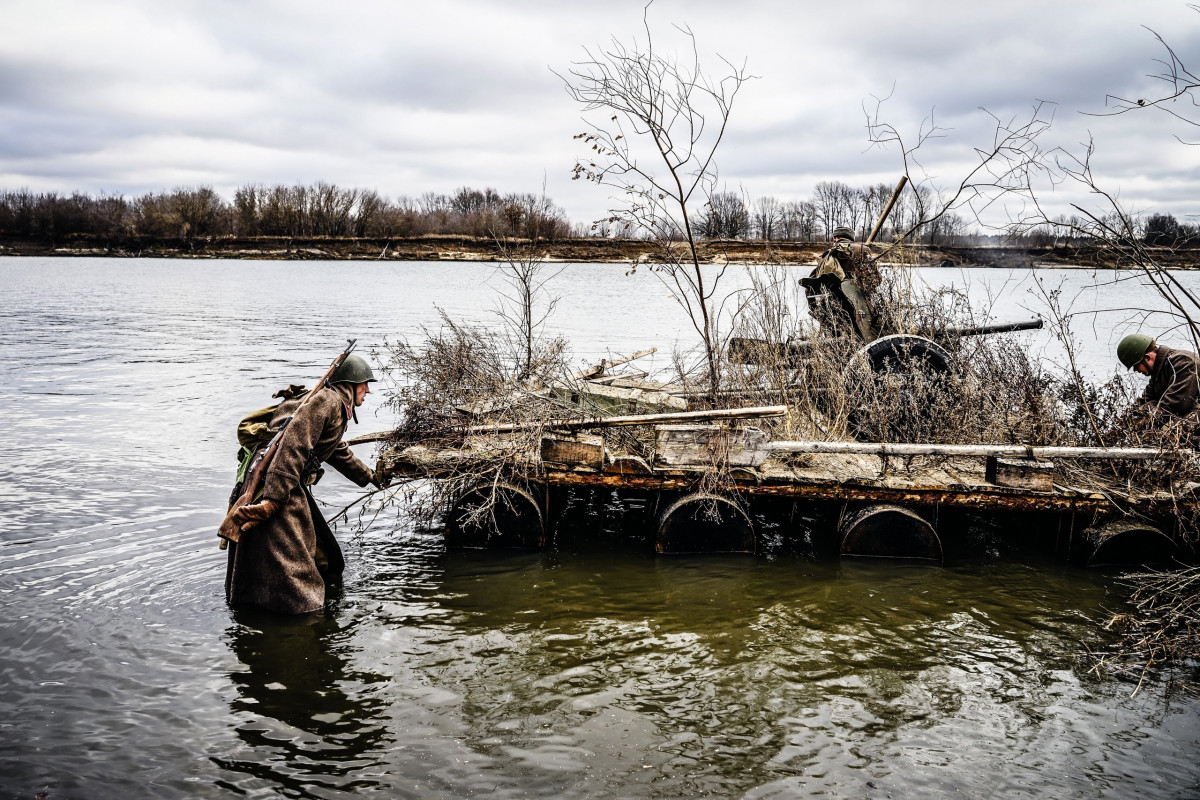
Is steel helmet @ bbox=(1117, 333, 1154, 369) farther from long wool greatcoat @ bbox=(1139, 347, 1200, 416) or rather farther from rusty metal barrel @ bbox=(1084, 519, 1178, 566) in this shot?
rusty metal barrel @ bbox=(1084, 519, 1178, 566)

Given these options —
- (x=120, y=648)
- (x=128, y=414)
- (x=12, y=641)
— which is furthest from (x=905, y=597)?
(x=128, y=414)

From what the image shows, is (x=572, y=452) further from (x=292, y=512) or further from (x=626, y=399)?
(x=292, y=512)

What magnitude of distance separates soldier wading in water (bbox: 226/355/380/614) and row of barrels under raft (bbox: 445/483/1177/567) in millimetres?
1849

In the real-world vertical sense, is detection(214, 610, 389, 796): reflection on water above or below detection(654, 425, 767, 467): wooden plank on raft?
below

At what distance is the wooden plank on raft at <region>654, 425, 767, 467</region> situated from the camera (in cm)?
839

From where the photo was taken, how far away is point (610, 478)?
8.30 meters

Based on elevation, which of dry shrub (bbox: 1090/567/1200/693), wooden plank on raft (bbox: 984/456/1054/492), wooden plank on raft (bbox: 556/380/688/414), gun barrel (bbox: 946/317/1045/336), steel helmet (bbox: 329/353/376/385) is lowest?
dry shrub (bbox: 1090/567/1200/693)

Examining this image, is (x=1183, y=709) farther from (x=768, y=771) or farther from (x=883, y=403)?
(x=883, y=403)

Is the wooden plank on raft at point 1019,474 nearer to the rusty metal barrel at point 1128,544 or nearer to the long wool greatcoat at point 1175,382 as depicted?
the rusty metal barrel at point 1128,544

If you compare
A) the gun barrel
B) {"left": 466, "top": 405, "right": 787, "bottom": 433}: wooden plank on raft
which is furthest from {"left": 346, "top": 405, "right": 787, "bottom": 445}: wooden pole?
the gun barrel

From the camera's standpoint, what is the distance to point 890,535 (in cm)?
856

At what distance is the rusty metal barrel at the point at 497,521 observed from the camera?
8.34 meters

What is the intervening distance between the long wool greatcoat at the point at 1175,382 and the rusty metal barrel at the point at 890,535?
8.62 ft

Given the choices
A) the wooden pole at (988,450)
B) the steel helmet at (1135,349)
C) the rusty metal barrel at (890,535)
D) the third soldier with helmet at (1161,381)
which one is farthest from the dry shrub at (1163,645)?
the steel helmet at (1135,349)
